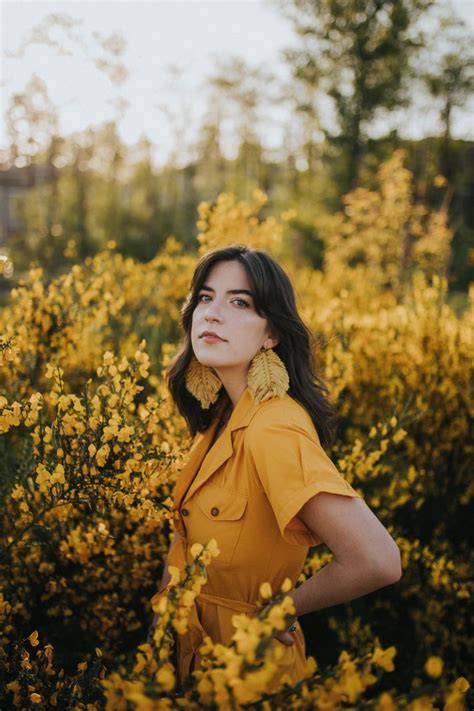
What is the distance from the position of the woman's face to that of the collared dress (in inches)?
4.9

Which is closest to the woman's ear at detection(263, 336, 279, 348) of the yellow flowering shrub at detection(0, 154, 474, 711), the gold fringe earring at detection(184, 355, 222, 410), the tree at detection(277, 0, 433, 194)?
the gold fringe earring at detection(184, 355, 222, 410)

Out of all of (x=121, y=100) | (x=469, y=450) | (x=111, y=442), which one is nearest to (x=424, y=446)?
(x=469, y=450)

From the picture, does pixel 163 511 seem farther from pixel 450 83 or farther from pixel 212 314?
pixel 450 83

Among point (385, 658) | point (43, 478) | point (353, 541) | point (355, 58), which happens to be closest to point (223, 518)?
point (353, 541)

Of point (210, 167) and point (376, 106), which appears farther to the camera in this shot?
point (210, 167)

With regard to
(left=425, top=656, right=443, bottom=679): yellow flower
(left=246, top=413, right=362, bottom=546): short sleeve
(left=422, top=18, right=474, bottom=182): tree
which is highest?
Answer: (left=422, top=18, right=474, bottom=182): tree

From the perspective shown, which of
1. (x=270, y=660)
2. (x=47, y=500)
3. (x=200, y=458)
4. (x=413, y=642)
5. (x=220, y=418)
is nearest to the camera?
(x=270, y=660)

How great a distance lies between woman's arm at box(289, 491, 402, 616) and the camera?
1.29m

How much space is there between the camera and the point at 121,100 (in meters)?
12.1

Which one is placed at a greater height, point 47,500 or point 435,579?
point 47,500

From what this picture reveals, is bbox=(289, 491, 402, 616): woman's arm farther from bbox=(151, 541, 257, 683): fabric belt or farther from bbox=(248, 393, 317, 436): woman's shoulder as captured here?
bbox=(151, 541, 257, 683): fabric belt

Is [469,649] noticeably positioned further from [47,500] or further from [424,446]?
[47,500]

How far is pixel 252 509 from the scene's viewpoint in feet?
4.83

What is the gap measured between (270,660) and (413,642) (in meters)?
2.32
